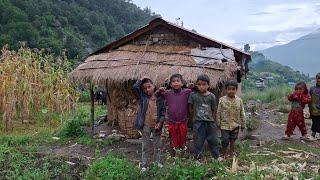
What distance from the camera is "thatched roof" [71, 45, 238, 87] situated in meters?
9.02

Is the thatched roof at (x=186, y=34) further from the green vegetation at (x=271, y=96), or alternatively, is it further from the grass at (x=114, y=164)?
the green vegetation at (x=271, y=96)

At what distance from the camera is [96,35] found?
125 ft

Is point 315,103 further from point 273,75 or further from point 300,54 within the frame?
point 300,54

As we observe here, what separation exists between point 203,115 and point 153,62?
2934 millimetres

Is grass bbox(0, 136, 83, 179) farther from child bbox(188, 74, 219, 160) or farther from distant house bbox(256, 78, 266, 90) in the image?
distant house bbox(256, 78, 266, 90)

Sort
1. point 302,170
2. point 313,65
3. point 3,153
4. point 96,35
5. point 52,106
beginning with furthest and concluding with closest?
point 313,65 → point 96,35 → point 52,106 → point 3,153 → point 302,170

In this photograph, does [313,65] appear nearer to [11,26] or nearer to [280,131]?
[11,26]

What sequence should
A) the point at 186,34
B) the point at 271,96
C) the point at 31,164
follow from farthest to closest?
the point at 271,96
the point at 186,34
the point at 31,164

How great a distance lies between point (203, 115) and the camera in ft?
23.5

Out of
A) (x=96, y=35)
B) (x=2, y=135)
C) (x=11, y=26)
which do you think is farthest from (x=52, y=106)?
(x=96, y=35)

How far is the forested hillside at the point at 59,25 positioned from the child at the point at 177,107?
1690 centimetres

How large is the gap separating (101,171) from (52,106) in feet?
19.8

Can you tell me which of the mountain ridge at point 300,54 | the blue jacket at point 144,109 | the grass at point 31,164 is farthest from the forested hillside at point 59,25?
the mountain ridge at point 300,54

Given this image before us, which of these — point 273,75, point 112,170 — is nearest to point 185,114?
point 112,170
